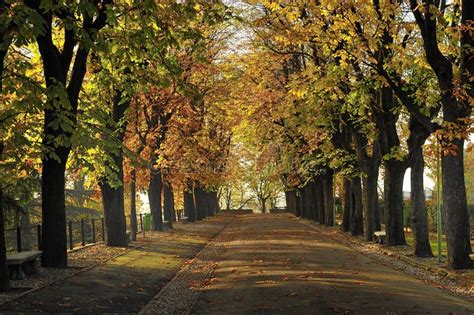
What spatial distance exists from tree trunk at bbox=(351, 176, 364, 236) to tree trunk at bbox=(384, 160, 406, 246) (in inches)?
278

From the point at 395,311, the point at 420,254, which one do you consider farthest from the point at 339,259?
the point at 395,311

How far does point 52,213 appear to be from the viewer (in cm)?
1639

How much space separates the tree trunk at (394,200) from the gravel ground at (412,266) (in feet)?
2.03

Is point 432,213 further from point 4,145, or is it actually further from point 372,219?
point 4,145

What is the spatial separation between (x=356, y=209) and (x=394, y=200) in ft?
26.1

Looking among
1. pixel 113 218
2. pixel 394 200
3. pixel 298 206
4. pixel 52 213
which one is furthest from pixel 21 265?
pixel 298 206

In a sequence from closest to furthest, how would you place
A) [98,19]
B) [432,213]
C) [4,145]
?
[4,145] → [98,19] → [432,213]

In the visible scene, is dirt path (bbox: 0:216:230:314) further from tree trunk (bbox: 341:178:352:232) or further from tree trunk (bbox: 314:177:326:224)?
tree trunk (bbox: 314:177:326:224)

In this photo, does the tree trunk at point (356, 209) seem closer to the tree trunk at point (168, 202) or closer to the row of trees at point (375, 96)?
the row of trees at point (375, 96)

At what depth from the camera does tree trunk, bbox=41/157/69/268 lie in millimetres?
16344

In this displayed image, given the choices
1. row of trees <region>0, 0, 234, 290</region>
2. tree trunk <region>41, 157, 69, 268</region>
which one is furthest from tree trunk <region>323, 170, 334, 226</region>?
tree trunk <region>41, 157, 69, 268</region>

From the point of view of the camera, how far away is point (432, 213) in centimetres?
3741

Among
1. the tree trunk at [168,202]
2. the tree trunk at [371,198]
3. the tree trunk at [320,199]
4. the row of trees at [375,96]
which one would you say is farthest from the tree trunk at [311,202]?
the tree trunk at [371,198]

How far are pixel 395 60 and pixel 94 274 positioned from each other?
1080 cm
